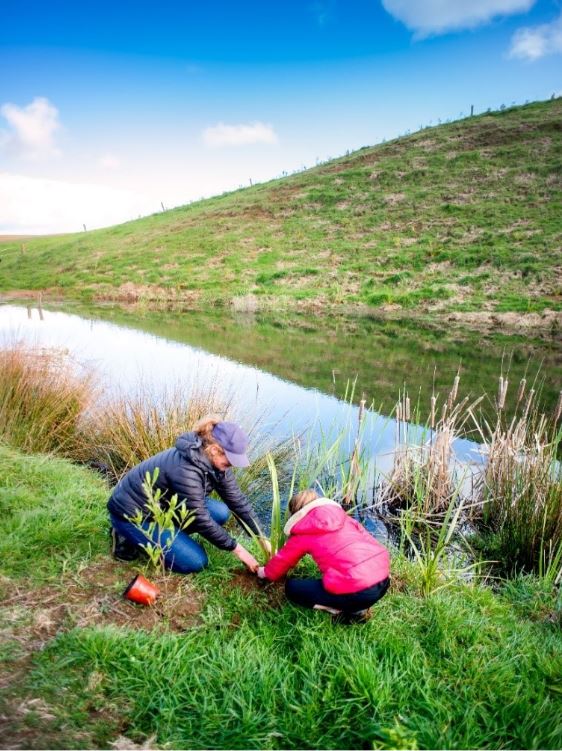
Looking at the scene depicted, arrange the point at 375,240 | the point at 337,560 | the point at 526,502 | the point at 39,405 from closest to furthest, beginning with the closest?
the point at 337,560, the point at 526,502, the point at 39,405, the point at 375,240

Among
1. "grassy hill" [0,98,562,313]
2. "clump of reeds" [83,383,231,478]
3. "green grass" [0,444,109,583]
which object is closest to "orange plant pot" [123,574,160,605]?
"green grass" [0,444,109,583]

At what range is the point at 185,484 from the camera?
3715mm

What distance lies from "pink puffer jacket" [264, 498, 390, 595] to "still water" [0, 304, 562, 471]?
12.4 ft

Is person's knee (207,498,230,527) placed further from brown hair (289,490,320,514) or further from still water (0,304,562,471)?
still water (0,304,562,471)

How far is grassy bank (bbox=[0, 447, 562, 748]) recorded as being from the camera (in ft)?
8.30

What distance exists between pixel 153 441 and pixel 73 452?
1.42 metres

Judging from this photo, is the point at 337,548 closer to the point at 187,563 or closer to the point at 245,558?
the point at 245,558

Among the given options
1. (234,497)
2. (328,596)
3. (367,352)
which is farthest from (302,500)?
(367,352)

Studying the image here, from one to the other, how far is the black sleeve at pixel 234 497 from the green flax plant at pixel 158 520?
350mm

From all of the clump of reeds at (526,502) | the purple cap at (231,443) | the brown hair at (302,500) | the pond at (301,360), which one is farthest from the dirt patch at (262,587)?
the pond at (301,360)

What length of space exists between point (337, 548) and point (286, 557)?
48 centimetres

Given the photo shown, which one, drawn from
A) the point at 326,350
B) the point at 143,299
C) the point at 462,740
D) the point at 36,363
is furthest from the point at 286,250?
the point at 462,740

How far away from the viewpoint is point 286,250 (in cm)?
3872

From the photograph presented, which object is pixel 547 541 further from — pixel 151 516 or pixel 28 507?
pixel 28 507
